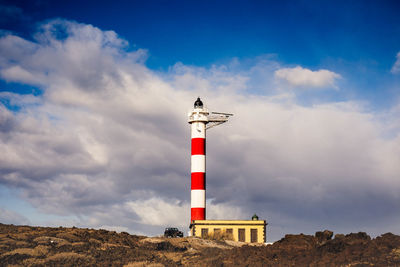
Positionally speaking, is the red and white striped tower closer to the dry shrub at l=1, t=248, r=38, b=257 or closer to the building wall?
the building wall

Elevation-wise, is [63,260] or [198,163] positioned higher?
[198,163]

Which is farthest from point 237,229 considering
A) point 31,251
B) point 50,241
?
point 31,251

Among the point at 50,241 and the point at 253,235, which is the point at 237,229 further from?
the point at 50,241

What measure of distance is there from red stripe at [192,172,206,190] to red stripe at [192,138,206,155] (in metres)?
2.76

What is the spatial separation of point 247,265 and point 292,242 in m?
6.49

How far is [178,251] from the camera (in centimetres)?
4200

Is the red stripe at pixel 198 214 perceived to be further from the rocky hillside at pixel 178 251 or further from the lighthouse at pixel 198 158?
the rocky hillside at pixel 178 251

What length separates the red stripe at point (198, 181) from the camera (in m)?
57.8

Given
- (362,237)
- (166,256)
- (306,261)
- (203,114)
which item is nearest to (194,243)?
(166,256)

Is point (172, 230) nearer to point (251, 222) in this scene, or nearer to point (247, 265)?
point (251, 222)

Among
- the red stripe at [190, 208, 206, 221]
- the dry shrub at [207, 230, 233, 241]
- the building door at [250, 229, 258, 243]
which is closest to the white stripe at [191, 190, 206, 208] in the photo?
the red stripe at [190, 208, 206, 221]

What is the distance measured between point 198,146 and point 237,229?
12079 mm

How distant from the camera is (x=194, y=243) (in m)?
44.9

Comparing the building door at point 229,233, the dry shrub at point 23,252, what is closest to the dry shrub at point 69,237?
the dry shrub at point 23,252
